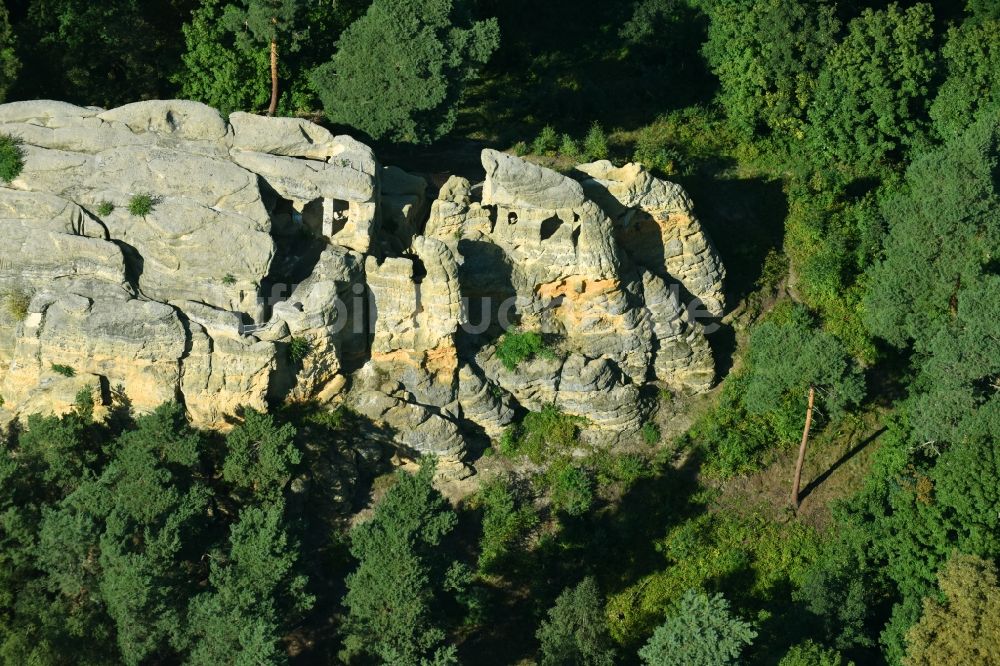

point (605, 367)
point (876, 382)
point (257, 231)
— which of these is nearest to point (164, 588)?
point (257, 231)

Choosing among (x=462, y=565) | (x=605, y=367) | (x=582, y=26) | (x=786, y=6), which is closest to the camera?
(x=462, y=565)

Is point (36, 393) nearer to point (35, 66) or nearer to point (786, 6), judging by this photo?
point (35, 66)

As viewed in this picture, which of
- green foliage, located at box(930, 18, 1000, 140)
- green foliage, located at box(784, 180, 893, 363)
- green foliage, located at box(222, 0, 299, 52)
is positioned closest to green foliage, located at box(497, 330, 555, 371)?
green foliage, located at box(784, 180, 893, 363)

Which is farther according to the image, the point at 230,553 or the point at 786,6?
the point at 786,6

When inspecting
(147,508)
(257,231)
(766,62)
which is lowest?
(147,508)

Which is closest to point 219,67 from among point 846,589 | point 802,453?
point 802,453

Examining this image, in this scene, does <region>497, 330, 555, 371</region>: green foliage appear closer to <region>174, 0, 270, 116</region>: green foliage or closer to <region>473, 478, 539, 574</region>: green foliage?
<region>473, 478, 539, 574</region>: green foliage

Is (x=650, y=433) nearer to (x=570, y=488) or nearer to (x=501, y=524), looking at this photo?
(x=570, y=488)

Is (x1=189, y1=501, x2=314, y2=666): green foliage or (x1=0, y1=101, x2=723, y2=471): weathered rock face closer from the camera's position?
(x1=189, y1=501, x2=314, y2=666): green foliage
